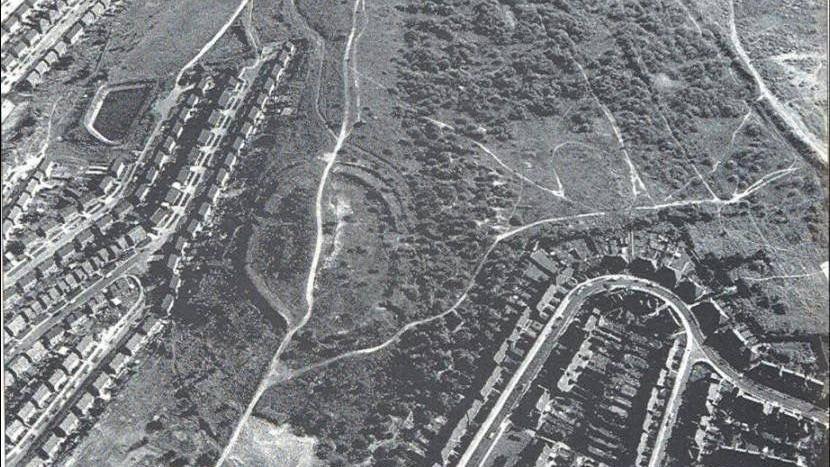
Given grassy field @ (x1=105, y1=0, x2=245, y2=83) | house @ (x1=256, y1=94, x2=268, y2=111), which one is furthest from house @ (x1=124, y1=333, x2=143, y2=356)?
grassy field @ (x1=105, y1=0, x2=245, y2=83)

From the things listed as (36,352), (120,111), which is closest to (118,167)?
(120,111)

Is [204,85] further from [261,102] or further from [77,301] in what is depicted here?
[77,301]

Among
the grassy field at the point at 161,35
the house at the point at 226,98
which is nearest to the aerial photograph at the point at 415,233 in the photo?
the grassy field at the point at 161,35

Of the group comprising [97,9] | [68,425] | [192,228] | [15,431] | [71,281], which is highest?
[97,9]

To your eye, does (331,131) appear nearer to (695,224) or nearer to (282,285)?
(282,285)

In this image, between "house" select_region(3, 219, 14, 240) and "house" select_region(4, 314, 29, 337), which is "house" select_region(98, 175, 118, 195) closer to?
"house" select_region(3, 219, 14, 240)

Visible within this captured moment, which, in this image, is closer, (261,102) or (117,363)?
(117,363)
